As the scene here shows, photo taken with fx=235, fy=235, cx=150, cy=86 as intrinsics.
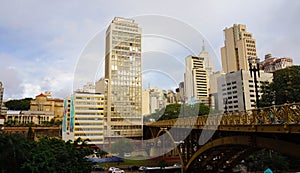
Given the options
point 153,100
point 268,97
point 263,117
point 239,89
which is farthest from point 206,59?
point 263,117

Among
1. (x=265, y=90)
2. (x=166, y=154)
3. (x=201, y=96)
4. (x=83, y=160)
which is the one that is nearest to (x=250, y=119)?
(x=83, y=160)

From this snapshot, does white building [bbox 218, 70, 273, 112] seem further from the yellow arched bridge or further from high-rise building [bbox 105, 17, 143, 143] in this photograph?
the yellow arched bridge

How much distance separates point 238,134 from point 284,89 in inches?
652

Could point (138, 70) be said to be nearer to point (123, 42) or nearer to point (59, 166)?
point (123, 42)

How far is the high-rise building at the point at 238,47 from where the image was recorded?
250ft

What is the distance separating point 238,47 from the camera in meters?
77.4

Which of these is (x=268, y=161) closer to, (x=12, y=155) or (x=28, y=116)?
(x=12, y=155)

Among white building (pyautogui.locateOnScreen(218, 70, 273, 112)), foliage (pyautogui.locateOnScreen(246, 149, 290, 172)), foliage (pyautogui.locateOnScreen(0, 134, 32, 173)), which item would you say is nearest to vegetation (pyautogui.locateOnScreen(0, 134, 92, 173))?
foliage (pyautogui.locateOnScreen(0, 134, 32, 173))

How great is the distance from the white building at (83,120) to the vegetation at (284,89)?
89.0ft

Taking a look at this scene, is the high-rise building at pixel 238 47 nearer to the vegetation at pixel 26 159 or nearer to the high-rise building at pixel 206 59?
the high-rise building at pixel 206 59

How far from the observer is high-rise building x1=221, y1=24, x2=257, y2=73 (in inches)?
3002

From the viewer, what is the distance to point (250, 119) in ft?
31.2

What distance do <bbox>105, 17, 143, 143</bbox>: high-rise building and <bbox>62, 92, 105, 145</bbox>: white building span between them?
3022mm

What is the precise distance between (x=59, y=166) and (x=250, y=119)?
7740mm
